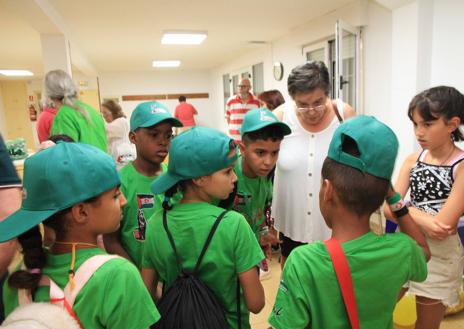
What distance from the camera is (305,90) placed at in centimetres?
155

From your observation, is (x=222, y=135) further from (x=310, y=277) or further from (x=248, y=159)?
(x=310, y=277)

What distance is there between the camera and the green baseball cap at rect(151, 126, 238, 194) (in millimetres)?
1031

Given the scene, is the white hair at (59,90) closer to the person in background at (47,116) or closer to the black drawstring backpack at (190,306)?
the person in background at (47,116)

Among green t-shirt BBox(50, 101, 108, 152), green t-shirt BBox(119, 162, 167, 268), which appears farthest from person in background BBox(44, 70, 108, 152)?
green t-shirt BBox(119, 162, 167, 268)

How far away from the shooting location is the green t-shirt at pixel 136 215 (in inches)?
50.2

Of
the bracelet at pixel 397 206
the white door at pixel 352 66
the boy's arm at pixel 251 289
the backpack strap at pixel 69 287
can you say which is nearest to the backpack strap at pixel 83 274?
the backpack strap at pixel 69 287

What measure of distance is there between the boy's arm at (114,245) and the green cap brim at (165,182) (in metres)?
0.32

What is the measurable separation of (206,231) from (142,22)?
4.55 metres

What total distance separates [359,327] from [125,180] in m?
0.96

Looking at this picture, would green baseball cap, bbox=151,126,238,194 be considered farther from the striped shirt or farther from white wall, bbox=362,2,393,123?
the striped shirt

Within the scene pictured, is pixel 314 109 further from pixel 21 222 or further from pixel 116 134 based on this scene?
pixel 116 134

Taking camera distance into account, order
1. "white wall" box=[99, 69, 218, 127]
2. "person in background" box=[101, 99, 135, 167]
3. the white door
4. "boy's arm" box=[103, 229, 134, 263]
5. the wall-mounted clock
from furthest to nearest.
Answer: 1. "white wall" box=[99, 69, 218, 127]
2. the wall-mounted clock
3. the white door
4. "person in background" box=[101, 99, 135, 167]
5. "boy's arm" box=[103, 229, 134, 263]

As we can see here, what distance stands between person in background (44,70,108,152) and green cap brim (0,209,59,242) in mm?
1759

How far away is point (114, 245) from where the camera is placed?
1263 millimetres
